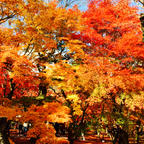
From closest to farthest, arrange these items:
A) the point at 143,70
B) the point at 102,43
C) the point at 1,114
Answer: the point at 1,114, the point at 143,70, the point at 102,43

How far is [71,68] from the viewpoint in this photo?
32.1 ft

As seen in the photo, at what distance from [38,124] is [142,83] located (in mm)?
6306

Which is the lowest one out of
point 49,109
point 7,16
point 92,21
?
point 49,109

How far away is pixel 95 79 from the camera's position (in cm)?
791

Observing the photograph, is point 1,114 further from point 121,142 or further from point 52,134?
point 121,142

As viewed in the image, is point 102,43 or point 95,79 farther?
point 102,43

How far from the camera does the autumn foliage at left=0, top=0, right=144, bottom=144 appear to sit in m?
7.34

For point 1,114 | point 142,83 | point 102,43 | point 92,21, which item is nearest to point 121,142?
point 142,83

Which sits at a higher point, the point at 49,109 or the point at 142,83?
the point at 142,83

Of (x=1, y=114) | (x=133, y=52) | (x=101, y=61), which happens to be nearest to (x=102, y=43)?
(x=133, y=52)

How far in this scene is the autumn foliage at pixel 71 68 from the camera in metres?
7.34

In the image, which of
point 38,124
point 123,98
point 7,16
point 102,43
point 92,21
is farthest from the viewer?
point 92,21

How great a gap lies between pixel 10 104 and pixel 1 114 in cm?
199

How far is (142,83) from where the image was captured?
8109mm
